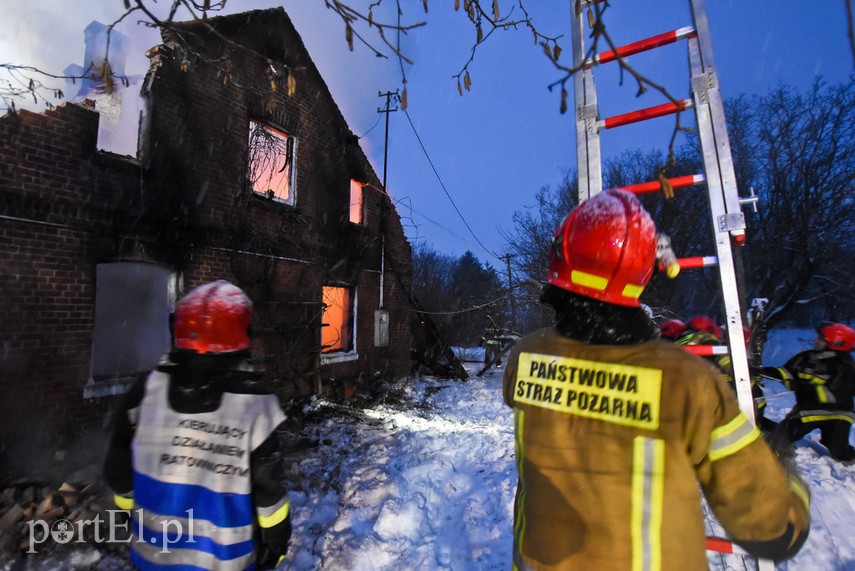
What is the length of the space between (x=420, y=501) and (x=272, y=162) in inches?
263

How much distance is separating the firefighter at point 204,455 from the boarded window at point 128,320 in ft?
15.5

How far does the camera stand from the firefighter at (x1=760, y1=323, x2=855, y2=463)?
4.70 metres

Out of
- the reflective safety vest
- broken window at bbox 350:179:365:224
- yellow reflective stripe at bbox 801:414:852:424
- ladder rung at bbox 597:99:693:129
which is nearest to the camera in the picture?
the reflective safety vest

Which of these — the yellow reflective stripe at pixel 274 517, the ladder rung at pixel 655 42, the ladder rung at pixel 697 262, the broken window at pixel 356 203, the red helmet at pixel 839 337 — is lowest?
the yellow reflective stripe at pixel 274 517

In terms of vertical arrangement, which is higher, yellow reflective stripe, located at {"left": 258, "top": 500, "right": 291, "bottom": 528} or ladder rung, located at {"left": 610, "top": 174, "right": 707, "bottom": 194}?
ladder rung, located at {"left": 610, "top": 174, "right": 707, "bottom": 194}

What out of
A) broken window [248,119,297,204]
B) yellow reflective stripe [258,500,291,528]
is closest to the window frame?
broken window [248,119,297,204]

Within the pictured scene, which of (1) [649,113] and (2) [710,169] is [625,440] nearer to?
(2) [710,169]

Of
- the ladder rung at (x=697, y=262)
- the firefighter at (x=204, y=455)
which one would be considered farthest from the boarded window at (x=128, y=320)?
the ladder rung at (x=697, y=262)

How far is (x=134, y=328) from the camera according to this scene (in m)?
6.28

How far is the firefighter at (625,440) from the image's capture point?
3.71 feet

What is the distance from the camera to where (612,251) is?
128 centimetres

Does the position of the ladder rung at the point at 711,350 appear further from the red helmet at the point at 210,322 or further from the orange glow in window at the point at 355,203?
the orange glow in window at the point at 355,203

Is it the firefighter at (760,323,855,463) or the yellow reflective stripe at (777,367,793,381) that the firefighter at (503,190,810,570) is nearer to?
the firefighter at (760,323,855,463)

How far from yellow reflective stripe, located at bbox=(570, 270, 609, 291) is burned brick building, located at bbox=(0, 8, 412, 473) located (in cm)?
239
